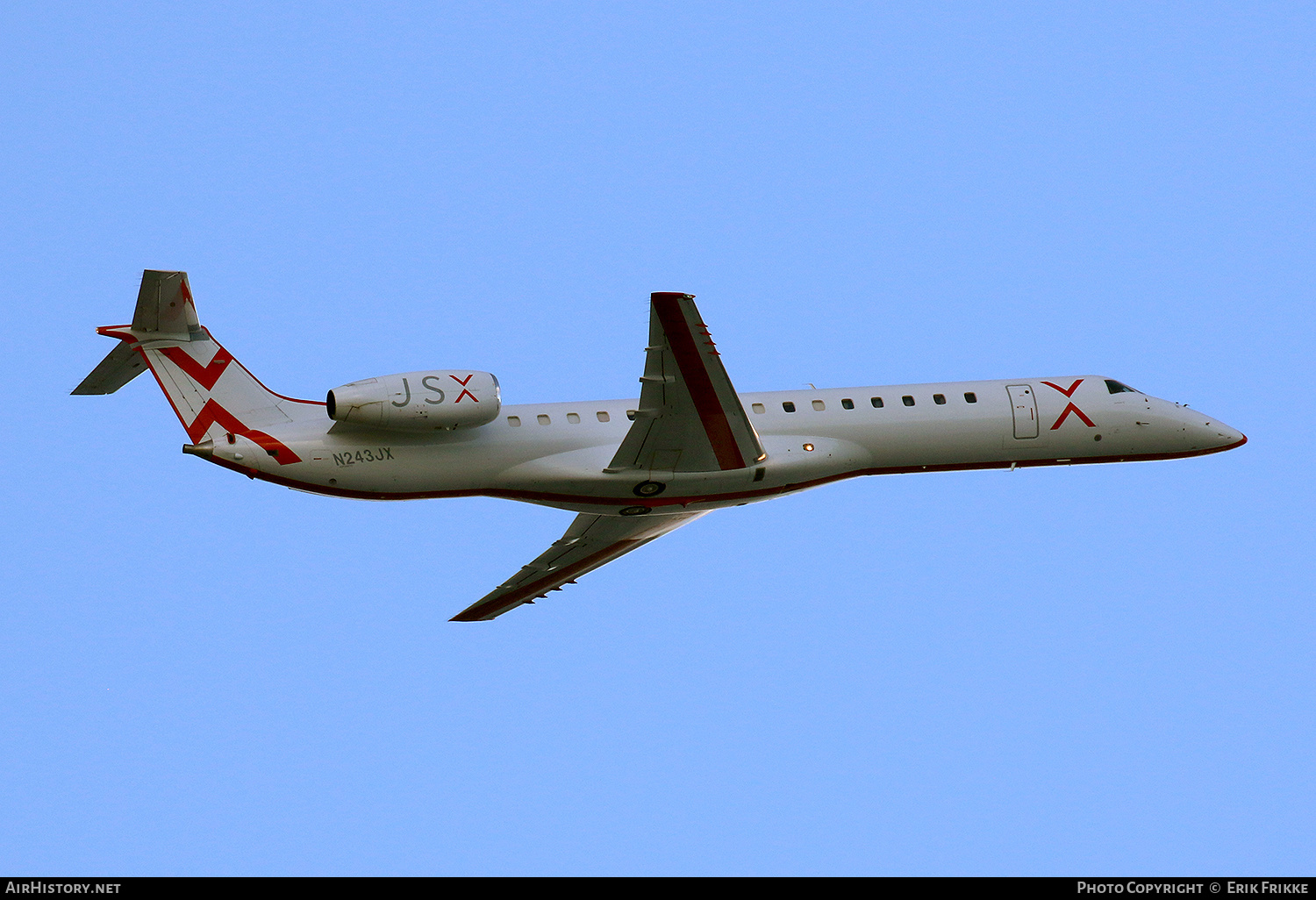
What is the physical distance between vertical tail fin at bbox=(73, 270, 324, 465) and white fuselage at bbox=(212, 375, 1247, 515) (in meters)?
0.39

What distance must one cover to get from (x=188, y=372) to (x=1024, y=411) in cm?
1490

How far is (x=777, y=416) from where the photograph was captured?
25.8 meters

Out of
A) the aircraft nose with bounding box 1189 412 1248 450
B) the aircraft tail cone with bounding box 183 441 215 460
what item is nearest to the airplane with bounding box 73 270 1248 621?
the aircraft tail cone with bounding box 183 441 215 460

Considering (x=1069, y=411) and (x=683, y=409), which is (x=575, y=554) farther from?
(x=1069, y=411)

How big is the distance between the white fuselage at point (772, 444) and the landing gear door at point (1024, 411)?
1.0 inches

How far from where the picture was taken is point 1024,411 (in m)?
27.2

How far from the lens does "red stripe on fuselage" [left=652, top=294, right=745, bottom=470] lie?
2209 cm

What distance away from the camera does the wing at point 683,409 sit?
22.3m

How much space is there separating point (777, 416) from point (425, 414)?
633cm

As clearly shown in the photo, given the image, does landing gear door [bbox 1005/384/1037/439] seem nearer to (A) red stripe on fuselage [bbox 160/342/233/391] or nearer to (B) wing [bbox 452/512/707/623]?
(B) wing [bbox 452/512/707/623]

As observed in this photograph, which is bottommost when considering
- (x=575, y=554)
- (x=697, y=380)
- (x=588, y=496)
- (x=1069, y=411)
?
(x=588, y=496)

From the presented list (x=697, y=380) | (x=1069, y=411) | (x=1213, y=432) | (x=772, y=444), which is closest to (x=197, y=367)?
(x=697, y=380)
